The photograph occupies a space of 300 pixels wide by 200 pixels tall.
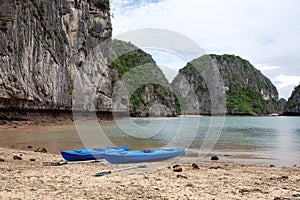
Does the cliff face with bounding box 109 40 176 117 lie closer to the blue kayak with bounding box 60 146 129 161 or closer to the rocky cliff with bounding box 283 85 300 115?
the blue kayak with bounding box 60 146 129 161

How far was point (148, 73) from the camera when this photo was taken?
10494cm

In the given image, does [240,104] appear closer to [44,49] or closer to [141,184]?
[44,49]

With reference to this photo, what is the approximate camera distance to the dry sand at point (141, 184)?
796 cm

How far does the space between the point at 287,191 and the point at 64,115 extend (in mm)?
40981

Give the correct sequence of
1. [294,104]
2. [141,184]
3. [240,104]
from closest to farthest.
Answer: [141,184] → [294,104] → [240,104]

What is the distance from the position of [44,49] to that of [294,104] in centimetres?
13794

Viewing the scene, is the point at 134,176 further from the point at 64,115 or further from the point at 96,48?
the point at 96,48

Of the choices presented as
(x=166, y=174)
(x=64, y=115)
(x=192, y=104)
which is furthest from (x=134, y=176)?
(x=192, y=104)

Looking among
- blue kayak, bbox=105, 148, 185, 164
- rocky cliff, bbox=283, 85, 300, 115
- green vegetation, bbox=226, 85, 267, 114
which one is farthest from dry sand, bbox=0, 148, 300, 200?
green vegetation, bbox=226, 85, 267, 114

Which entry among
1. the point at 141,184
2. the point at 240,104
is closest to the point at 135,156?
the point at 141,184

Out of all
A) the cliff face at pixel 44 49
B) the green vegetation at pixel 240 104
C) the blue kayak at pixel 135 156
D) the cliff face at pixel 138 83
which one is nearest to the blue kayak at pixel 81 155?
the blue kayak at pixel 135 156

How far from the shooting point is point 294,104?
5842 inches

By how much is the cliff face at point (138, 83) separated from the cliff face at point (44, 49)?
2693 cm

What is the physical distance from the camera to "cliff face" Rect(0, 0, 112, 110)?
3198 centimetres
